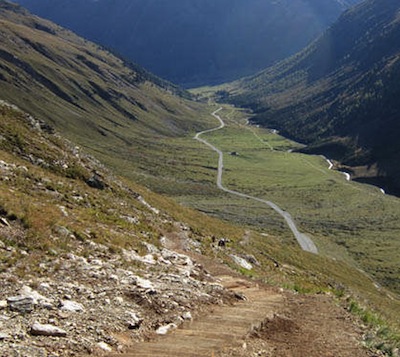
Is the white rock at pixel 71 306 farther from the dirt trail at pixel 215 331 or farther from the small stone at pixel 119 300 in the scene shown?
the dirt trail at pixel 215 331

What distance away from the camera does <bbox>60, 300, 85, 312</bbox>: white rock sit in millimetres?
15148

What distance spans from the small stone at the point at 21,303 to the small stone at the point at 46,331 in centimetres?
109

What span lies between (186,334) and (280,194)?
161 meters

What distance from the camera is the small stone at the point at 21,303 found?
565 inches

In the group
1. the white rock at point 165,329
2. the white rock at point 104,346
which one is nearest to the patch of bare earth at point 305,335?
the white rock at point 165,329

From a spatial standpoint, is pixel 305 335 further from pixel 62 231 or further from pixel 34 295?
pixel 62 231

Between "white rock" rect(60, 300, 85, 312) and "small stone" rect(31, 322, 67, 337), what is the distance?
1.61 m

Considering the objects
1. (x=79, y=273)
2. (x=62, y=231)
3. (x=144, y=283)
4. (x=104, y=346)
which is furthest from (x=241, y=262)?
(x=104, y=346)

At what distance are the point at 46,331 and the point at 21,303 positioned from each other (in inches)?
76.0

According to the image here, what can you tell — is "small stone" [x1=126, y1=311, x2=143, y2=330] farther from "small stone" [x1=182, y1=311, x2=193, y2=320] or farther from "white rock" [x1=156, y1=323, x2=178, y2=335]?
"small stone" [x1=182, y1=311, x2=193, y2=320]

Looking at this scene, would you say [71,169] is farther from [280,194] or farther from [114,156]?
[114,156]

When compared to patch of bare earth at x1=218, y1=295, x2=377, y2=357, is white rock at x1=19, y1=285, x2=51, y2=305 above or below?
below

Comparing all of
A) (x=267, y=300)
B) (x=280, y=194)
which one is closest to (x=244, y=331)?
(x=267, y=300)

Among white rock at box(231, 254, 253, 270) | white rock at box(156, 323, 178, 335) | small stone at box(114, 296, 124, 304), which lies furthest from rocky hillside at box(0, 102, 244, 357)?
white rock at box(231, 254, 253, 270)
